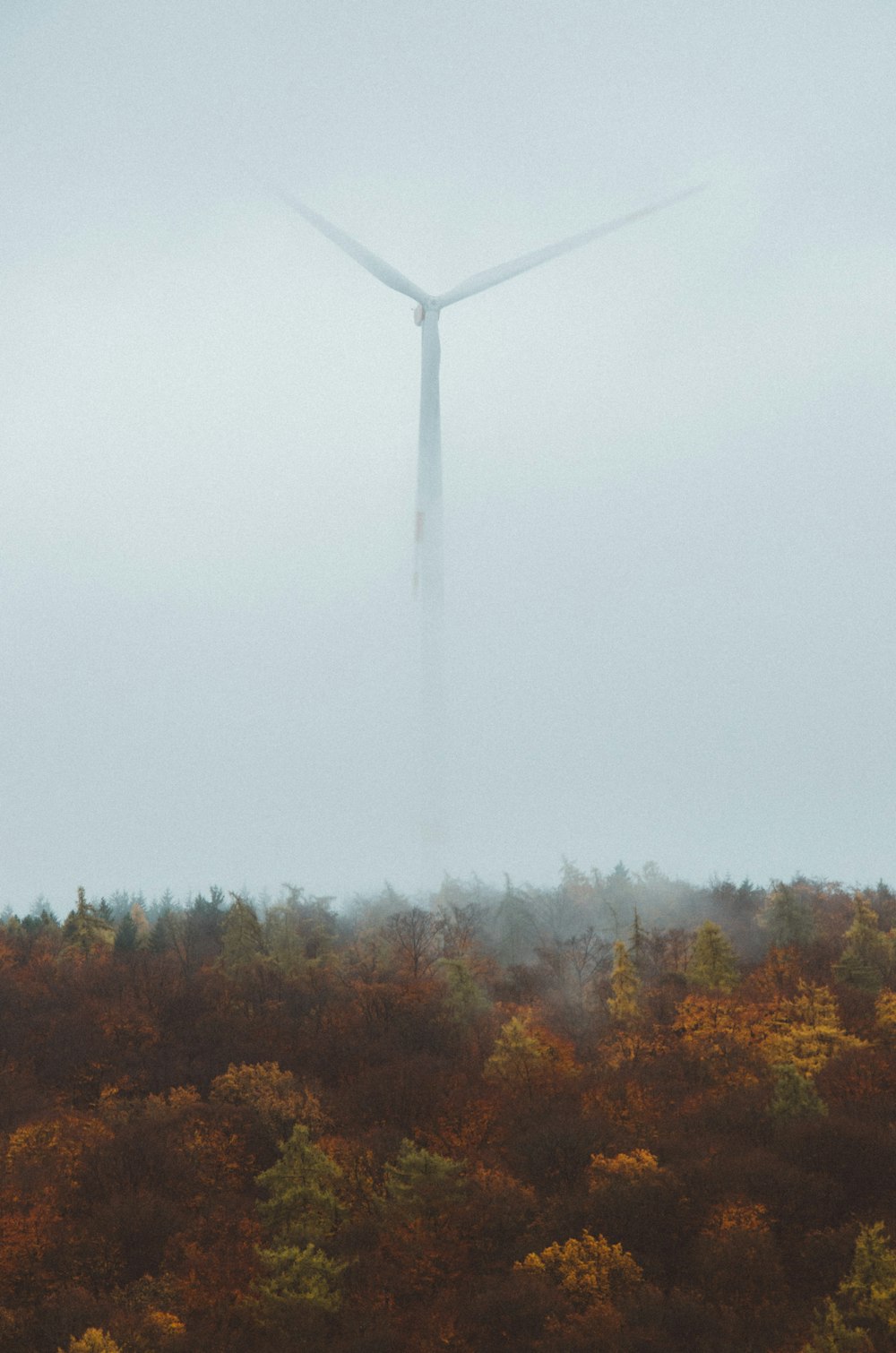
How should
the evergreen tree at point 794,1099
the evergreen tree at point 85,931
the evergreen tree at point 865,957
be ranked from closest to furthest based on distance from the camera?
1. the evergreen tree at point 794,1099
2. the evergreen tree at point 865,957
3. the evergreen tree at point 85,931

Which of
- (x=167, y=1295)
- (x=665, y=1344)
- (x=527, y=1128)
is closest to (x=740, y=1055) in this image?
(x=527, y=1128)

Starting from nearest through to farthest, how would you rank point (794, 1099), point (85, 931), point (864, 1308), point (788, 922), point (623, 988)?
1. point (864, 1308)
2. point (794, 1099)
3. point (623, 988)
4. point (788, 922)
5. point (85, 931)

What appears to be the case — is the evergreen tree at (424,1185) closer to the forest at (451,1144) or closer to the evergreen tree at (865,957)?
the forest at (451,1144)

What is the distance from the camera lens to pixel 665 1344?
54.2 meters

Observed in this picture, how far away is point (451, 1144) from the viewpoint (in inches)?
3088

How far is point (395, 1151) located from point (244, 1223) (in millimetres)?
11560

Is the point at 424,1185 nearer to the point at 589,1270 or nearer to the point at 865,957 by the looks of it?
the point at 589,1270

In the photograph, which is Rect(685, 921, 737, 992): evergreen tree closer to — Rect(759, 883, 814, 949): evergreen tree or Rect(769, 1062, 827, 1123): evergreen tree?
Rect(759, 883, 814, 949): evergreen tree

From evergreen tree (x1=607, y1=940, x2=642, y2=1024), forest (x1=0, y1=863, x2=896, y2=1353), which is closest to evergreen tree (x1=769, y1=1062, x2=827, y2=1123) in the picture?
forest (x1=0, y1=863, x2=896, y2=1353)

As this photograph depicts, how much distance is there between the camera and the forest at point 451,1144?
58.1 metres

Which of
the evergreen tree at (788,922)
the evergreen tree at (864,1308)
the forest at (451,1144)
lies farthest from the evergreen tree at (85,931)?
the evergreen tree at (864,1308)

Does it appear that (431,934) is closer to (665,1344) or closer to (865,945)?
(865,945)

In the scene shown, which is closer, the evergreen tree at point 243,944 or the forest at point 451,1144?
the forest at point 451,1144

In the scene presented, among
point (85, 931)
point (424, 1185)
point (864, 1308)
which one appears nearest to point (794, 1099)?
point (864, 1308)
